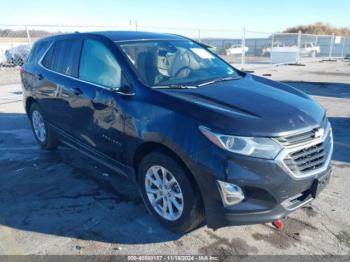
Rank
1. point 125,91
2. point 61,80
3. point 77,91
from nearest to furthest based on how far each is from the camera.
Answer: point 125,91 → point 77,91 → point 61,80

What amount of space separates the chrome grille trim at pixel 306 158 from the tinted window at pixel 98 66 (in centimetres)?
183

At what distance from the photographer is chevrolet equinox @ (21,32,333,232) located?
272 centimetres

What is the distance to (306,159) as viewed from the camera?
287 cm

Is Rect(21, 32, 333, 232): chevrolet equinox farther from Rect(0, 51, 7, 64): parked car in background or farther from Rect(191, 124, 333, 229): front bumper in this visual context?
Rect(0, 51, 7, 64): parked car in background

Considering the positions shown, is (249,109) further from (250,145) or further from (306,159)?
(306,159)

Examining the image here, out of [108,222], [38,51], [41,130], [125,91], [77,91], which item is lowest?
[108,222]

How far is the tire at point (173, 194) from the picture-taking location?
2.97 metres

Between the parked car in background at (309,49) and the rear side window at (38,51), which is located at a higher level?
the rear side window at (38,51)

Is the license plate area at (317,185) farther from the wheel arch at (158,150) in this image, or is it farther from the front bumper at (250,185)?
the wheel arch at (158,150)

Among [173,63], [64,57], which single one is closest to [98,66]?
[173,63]

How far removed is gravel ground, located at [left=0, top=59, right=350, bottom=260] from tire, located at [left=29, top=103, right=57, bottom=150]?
1.19 feet

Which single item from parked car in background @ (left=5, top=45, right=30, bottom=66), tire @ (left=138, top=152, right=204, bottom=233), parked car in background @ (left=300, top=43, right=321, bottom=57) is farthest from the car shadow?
parked car in background @ (left=300, top=43, right=321, bottom=57)

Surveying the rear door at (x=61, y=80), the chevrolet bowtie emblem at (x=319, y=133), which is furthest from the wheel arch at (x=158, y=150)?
the rear door at (x=61, y=80)

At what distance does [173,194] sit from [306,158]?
1.21 meters
